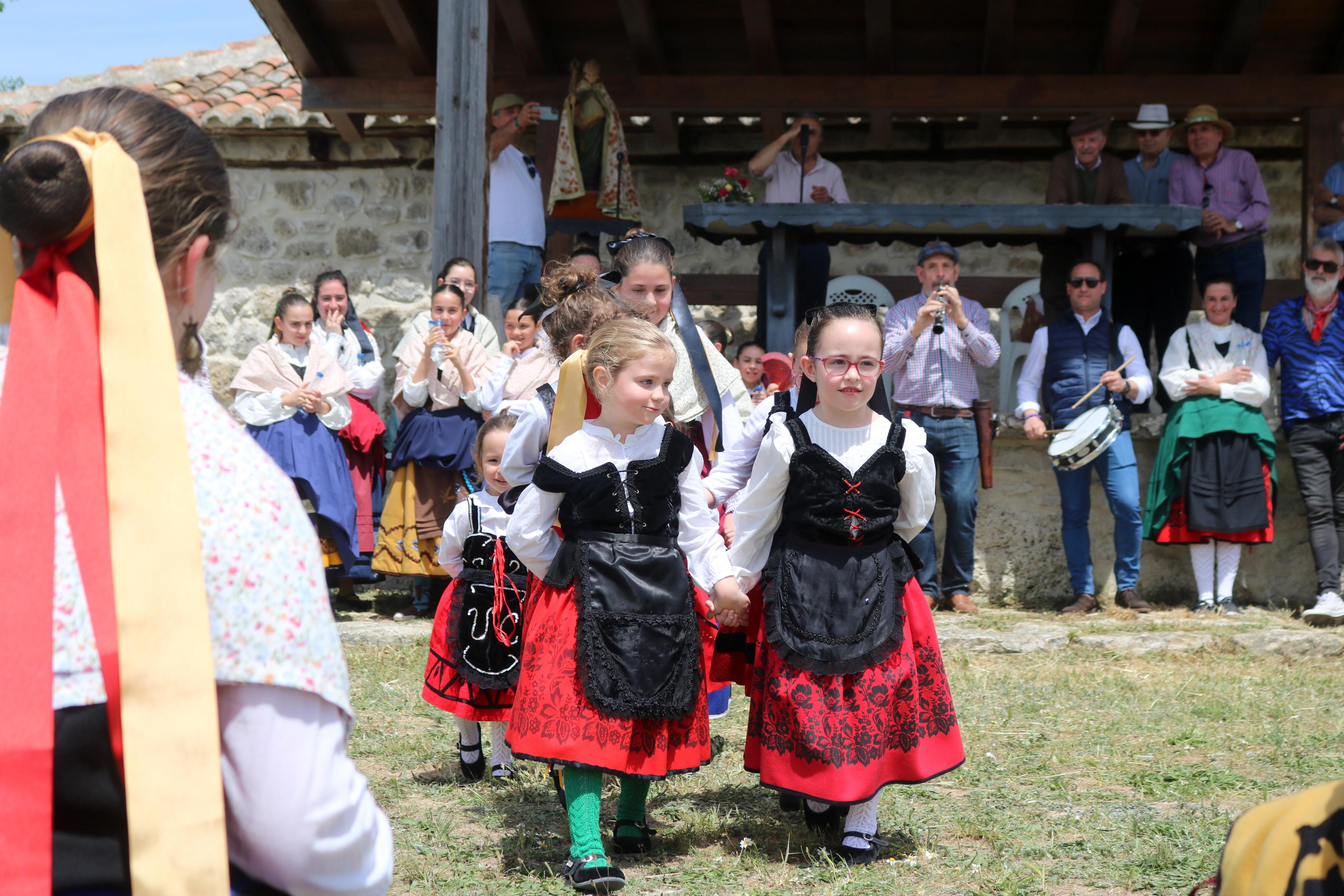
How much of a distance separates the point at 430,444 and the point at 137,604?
242 inches

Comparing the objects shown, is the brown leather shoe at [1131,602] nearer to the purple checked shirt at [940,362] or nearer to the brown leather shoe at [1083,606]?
the brown leather shoe at [1083,606]

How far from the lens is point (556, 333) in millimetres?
3855

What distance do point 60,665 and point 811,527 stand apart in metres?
2.56

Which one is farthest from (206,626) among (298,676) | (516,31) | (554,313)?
(516,31)

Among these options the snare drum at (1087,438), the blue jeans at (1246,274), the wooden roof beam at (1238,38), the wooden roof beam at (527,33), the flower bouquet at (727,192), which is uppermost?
the wooden roof beam at (527,33)

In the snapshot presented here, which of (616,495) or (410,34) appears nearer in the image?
(616,495)

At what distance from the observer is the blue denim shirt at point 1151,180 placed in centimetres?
813

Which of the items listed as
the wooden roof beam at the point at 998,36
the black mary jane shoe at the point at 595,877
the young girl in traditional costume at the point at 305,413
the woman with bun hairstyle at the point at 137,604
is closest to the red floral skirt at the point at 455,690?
the black mary jane shoe at the point at 595,877

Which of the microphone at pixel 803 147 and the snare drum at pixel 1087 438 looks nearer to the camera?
the snare drum at pixel 1087 438

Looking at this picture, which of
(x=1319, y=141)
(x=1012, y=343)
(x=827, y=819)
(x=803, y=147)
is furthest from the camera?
(x=1012, y=343)

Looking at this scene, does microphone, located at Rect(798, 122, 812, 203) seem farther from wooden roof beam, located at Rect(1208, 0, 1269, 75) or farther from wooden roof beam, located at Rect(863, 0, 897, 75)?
wooden roof beam, located at Rect(1208, 0, 1269, 75)

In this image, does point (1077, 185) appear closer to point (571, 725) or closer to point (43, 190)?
point (571, 725)

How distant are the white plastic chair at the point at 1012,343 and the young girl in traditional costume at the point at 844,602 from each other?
5414 millimetres

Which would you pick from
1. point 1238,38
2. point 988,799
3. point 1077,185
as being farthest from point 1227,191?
point 988,799
